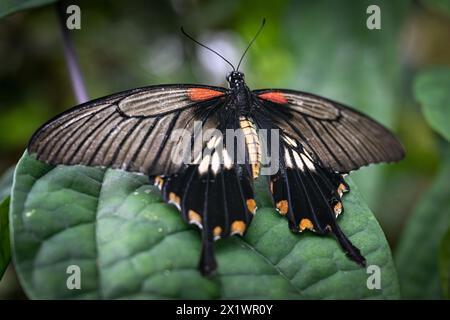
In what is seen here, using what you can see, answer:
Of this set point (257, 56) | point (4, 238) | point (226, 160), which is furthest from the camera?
point (257, 56)

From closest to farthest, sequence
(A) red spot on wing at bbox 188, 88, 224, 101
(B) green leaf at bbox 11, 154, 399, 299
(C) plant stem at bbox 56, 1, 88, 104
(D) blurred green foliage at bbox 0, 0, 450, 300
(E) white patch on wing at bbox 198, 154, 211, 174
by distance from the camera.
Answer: (B) green leaf at bbox 11, 154, 399, 299 → (E) white patch on wing at bbox 198, 154, 211, 174 → (A) red spot on wing at bbox 188, 88, 224, 101 → (C) plant stem at bbox 56, 1, 88, 104 → (D) blurred green foliage at bbox 0, 0, 450, 300

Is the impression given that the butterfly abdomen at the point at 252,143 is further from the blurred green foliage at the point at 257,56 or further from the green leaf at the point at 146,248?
the blurred green foliage at the point at 257,56

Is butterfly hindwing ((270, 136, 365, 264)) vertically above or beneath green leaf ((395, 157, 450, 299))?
above

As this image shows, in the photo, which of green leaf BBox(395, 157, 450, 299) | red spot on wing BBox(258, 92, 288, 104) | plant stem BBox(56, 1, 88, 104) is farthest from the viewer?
green leaf BBox(395, 157, 450, 299)

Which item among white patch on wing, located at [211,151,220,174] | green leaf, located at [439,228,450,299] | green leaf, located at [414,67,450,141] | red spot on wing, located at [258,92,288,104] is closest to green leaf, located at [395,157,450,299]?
green leaf, located at [439,228,450,299]

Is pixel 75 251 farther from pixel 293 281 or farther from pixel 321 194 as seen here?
pixel 321 194

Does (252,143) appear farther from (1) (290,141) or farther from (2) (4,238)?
(2) (4,238)

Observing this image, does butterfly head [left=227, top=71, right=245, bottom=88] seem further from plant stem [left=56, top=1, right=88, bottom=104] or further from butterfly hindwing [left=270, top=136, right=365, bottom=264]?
plant stem [left=56, top=1, right=88, bottom=104]

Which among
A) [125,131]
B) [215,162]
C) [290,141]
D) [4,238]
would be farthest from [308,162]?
[4,238]
